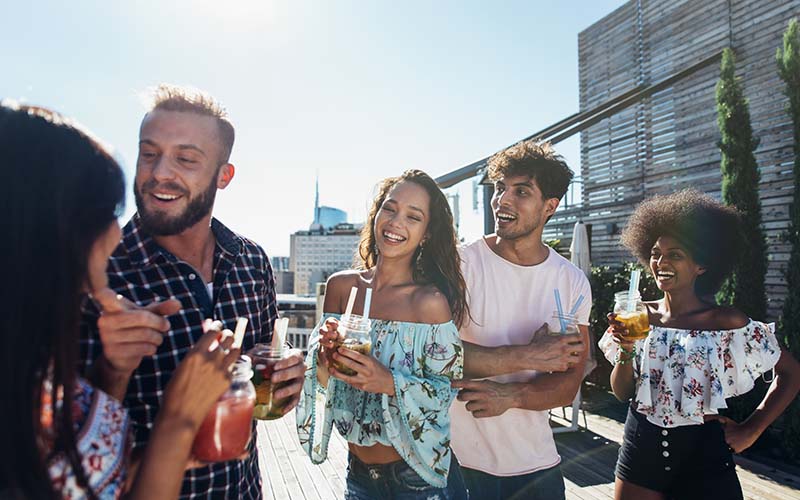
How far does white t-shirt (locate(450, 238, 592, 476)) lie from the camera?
200 centimetres

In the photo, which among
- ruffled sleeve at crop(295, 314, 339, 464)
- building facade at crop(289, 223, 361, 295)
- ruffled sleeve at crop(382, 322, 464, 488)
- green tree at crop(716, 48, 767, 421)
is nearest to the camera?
ruffled sleeve at crop(382, 322, 464, 488)

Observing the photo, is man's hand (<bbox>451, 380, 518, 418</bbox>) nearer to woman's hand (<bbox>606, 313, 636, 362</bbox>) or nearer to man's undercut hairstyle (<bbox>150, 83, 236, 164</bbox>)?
woman's hand (<bbox>606, 313, 636, 362</bbox>)

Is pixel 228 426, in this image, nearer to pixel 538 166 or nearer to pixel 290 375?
pixel 290 375

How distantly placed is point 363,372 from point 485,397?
0.54 metres

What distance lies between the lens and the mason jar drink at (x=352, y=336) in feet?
5.25

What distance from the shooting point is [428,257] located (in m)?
2.17

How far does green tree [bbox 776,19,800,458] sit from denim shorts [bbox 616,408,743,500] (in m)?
3.55

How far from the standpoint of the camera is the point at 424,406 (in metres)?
1.73

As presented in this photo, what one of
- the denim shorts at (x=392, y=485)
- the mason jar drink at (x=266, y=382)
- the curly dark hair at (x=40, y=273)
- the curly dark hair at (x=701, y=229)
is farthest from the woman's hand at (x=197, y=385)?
the curly dark hair at (x=701, y=229)

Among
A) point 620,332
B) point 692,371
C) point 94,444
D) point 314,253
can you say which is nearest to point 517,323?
point 620,332

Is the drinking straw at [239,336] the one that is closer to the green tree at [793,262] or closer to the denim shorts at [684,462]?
the denim shorts at [684,462]

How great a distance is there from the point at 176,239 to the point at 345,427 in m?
0.90

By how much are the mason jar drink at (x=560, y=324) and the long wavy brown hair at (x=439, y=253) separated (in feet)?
1.13

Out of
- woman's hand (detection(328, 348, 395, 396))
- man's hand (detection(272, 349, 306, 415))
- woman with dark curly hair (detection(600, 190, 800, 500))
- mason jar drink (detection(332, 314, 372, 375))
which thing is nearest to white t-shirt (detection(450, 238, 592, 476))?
woman with dark curly hair (detection(600, 190, 800, 500))
